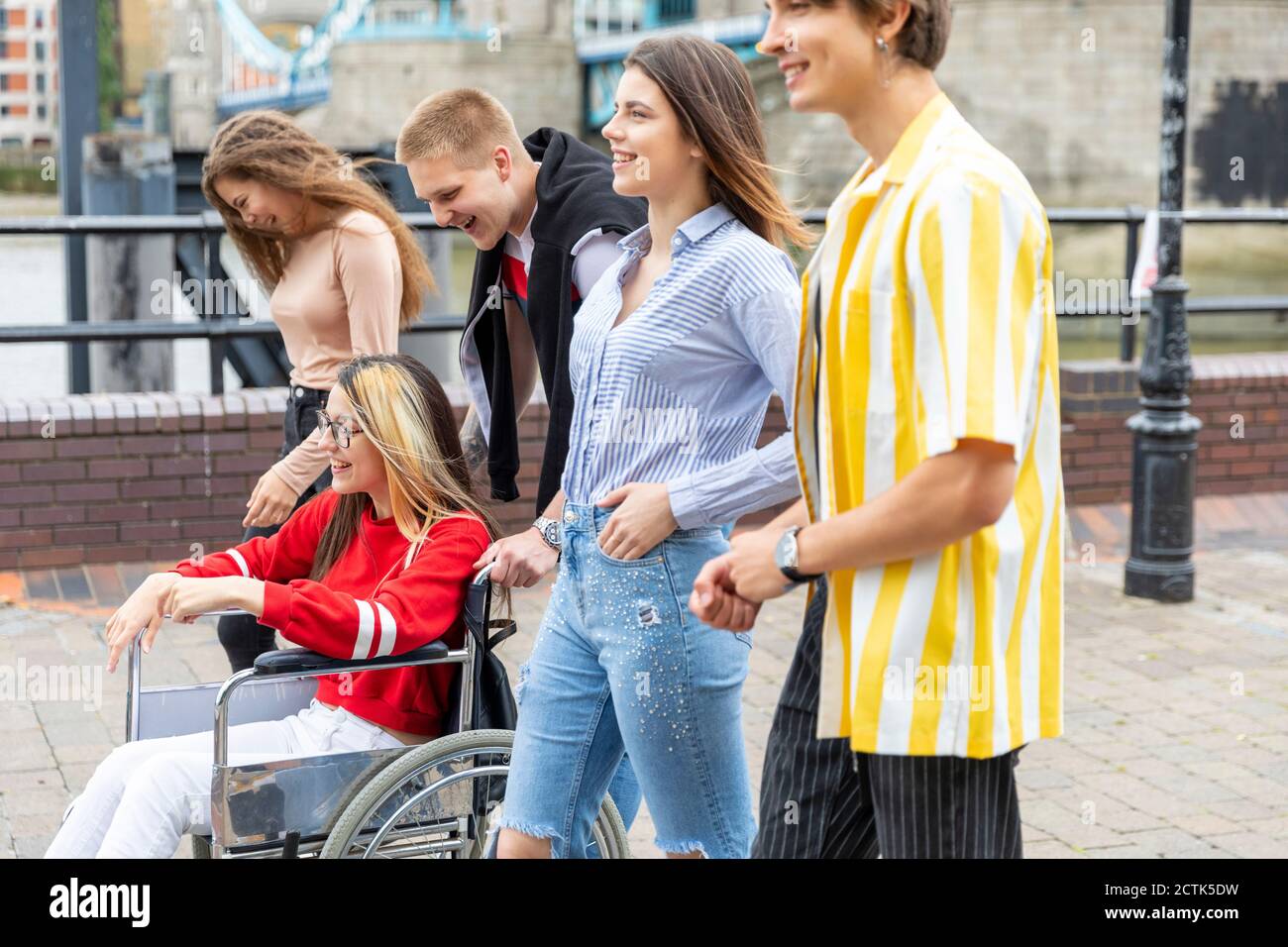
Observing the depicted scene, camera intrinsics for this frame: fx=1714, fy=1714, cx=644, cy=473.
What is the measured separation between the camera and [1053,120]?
123 ft

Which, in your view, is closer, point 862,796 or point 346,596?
point 862,796

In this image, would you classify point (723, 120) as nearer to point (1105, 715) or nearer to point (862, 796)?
point (862, 796)

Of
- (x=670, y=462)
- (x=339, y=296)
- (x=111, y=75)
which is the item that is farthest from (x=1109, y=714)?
(x=111, y=75)

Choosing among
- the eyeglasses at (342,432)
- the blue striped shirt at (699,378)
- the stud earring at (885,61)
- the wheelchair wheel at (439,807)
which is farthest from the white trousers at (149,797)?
the stud earring at (885,61)

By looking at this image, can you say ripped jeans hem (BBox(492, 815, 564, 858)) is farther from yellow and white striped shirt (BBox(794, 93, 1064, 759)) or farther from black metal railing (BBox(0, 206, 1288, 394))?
black metal railing (BBox(0, 206, 1288, 394))

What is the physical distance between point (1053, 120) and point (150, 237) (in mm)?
32652

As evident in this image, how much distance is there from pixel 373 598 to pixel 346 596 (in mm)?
100

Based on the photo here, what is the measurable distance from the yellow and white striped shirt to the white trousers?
4.62 ft

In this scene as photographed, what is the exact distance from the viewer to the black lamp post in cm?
675

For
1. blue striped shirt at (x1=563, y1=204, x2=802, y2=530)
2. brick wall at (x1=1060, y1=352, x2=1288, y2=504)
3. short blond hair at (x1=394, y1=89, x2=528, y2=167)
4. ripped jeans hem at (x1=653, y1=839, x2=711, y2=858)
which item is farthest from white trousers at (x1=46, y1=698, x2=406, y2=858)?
brick wall at (x1=1060, y1=352, x2=1288, y2=504)

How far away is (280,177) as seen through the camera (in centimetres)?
406

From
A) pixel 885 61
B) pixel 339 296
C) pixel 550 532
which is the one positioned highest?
pixel 885 61

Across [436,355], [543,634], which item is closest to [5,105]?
[436,355]

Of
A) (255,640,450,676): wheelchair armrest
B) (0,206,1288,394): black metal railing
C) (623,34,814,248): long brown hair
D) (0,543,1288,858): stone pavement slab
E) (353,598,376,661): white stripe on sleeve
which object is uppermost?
(623,34,814,248): long brown hair
